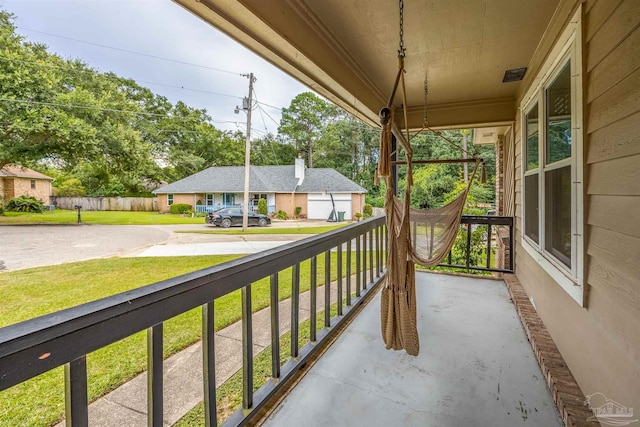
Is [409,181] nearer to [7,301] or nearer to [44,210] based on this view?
[7,301]

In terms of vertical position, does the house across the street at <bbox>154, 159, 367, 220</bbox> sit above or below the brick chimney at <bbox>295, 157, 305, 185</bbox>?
below

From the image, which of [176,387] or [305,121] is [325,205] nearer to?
[305,121]

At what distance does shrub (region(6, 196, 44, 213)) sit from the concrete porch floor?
5.13 metres

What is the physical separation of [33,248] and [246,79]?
407 centimetres

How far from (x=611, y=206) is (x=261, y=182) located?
12462 mm

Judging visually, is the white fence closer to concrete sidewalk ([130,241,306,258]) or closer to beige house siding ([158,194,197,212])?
beige house siding ([158,194,197,212])

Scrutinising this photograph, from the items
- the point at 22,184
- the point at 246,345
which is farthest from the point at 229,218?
the point at 246,345

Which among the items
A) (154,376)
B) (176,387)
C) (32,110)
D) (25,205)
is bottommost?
(176,387)

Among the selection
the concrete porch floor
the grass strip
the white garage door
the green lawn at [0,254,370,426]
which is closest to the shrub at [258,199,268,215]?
the white garage door

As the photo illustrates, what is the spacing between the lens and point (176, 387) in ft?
6.71

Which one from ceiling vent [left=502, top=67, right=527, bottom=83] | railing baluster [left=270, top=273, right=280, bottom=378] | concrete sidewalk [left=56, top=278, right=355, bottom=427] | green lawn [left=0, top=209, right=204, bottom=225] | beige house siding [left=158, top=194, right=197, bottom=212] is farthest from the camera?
beige house siding [left=158, top=194, right=197, bottom=212]

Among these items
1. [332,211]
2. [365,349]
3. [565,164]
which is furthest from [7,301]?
[332,211]

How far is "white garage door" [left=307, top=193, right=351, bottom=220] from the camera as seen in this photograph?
1602cm

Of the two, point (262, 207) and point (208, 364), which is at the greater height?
point (262, 207)
